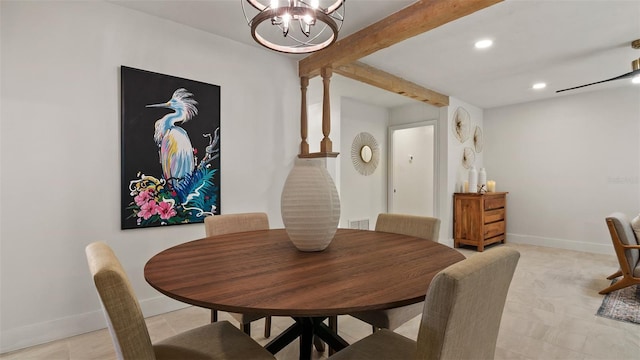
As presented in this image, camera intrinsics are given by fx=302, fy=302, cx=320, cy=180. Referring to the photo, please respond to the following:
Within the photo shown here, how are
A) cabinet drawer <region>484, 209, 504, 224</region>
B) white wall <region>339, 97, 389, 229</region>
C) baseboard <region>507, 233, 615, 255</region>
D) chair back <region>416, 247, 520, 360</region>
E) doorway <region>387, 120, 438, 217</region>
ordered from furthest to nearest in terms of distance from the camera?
1. doorway <region>387, 120, 438, 217</region>
2. white wall <region>339, 97, 389, 229</region>
3. cabinet drawer <region>484, 209, 504, 224</region>
4. baseboard <region>507, 233, 615, 255</region>
5. chair back <region>416, 247, 520, 360</region>

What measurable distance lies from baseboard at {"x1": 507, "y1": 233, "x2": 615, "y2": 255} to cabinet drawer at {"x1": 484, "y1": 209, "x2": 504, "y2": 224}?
522 mm

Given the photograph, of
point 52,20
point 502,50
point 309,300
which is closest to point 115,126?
point 52,20

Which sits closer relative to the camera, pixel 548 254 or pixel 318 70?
pixel 318 70

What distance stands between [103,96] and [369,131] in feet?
12.7

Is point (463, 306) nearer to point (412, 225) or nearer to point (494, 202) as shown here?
point (412, 225)

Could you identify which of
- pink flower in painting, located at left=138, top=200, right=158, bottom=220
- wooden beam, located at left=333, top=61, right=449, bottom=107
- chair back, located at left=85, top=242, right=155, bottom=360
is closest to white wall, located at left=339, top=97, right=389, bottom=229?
wooden beam, located at left=333, top=61, right=449, bottom=107

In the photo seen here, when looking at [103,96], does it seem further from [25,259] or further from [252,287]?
[252,287]

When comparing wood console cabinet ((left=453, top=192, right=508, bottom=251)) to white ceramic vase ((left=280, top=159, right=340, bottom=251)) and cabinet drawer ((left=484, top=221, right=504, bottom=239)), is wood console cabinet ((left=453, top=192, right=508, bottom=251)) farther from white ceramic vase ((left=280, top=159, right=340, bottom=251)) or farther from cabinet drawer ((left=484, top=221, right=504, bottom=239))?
white ceramic vase ((left=280, top=159, right=340, bottom=251))

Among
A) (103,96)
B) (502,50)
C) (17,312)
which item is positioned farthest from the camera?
(502,50)

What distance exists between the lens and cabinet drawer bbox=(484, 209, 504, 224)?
175 inches

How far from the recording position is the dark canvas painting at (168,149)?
7.38 ft

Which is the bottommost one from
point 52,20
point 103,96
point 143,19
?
point 103,96

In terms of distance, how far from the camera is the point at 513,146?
5074 millimetres

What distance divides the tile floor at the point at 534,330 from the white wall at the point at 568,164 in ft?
5.62
